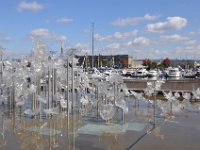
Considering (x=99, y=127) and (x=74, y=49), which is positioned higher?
(x=74, y=49)

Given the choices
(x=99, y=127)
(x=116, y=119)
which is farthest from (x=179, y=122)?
(x=99, y=127)

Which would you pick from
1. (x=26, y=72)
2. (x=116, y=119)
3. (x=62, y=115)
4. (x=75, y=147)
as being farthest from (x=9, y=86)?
(x=75, y=147)

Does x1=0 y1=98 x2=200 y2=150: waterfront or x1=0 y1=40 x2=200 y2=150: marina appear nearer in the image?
x1=0 y1=98 x2=200 y2=150: waterfront

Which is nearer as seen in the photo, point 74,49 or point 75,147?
point 75,147

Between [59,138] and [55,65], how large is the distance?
3649mm

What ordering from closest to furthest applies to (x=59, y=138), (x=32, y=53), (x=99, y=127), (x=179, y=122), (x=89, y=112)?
(x=59, y=138) → (x=99, y=127) → (x=179, y=122) → (x=89, y=112) → (x=32, y=53)

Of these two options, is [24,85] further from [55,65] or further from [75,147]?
[75,147]

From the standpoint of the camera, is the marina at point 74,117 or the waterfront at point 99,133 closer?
the waterfront at point 99,133

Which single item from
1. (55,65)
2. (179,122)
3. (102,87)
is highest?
(55,65)

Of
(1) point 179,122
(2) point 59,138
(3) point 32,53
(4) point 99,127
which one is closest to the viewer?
(2) point 59,138

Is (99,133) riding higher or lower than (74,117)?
lower

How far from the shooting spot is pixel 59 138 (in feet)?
29.5

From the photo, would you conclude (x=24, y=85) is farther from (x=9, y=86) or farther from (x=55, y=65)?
(x=55, y=65)

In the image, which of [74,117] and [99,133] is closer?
[99,133]
